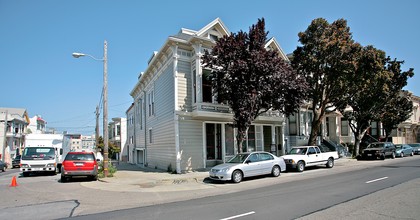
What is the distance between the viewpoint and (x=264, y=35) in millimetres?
16766

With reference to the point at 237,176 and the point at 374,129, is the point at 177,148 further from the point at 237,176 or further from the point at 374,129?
the point at 374,129

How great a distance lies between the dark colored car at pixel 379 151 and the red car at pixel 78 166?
78.6ft

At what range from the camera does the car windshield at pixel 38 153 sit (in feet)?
66.2

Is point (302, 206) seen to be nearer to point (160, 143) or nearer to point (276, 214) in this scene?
point (276, 214)

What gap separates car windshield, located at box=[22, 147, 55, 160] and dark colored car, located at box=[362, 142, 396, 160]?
27345 mm

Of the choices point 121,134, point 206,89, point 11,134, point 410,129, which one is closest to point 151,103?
point 206,89

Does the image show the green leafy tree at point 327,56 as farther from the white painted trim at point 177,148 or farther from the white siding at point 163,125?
the white siding at point 163,125

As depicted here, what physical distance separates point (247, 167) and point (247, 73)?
5372 millimetres

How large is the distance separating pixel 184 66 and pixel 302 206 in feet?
44.6

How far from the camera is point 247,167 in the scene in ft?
46.9

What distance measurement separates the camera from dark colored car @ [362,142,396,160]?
84.3 feet

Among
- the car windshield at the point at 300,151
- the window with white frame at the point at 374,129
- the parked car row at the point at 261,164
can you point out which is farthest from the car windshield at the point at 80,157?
the window with white frame at the point at 374,129

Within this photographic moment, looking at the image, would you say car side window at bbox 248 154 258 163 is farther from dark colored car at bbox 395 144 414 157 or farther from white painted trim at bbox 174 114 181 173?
dark colored car at bbox 395 144 414 157

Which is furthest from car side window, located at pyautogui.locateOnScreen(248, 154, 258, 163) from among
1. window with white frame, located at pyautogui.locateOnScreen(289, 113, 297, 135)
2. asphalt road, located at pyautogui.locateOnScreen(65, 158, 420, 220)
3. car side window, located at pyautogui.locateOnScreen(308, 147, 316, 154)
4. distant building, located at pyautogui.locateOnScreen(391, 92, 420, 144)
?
distant building, located at pyautogui.locateOnScreen(391, 92, 420, 144)
